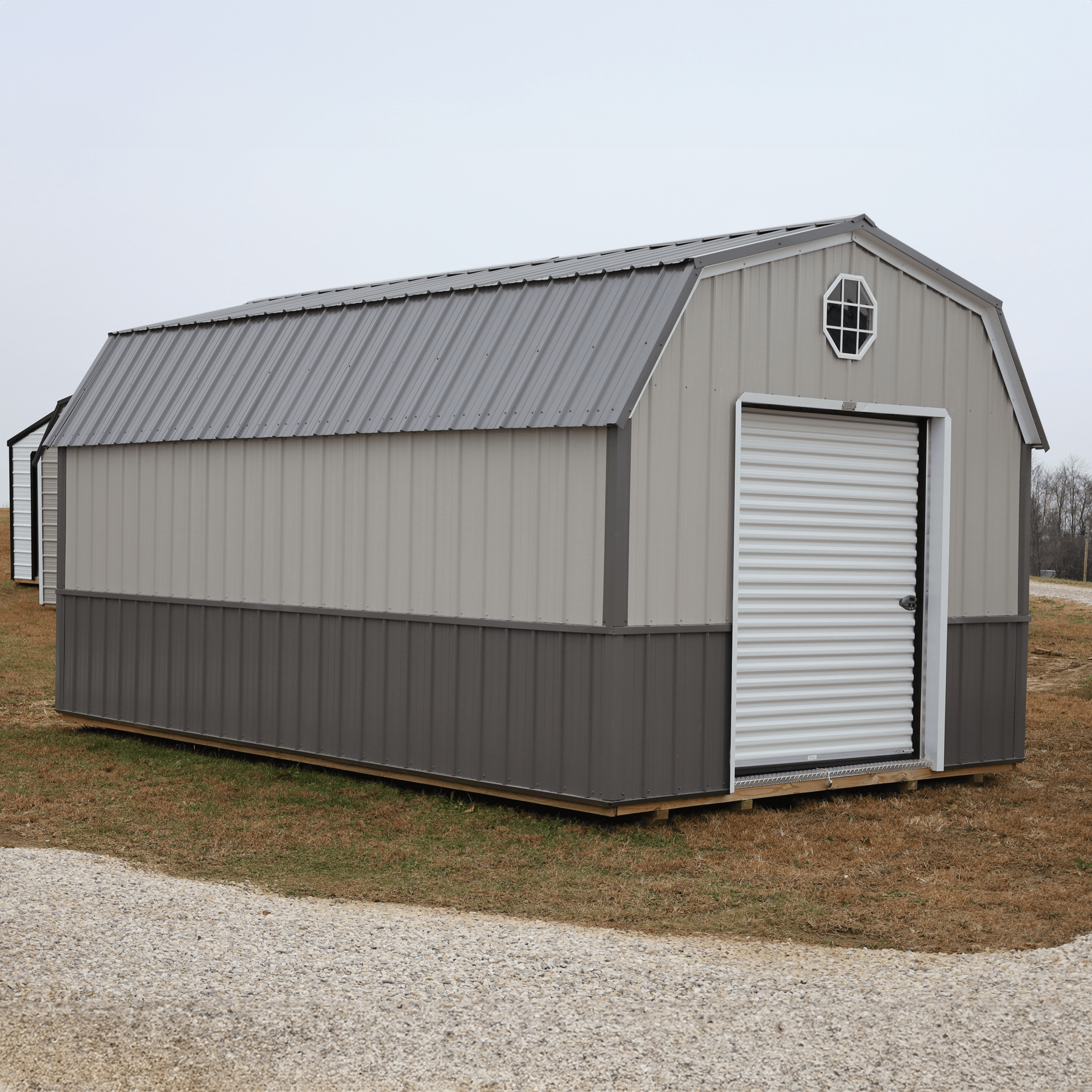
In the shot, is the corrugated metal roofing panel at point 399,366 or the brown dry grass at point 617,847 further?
the corrugated metal roofing panel at point 399,366

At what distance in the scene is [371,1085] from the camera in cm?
450

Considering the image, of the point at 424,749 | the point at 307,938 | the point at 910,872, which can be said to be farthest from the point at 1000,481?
the point at 307,938

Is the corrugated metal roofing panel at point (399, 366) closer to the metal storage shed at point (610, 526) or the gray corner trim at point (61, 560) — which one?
the metal storage shed at point (610, 526)

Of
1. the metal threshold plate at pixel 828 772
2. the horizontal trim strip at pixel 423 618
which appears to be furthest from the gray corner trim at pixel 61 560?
the metal threshold plate at pixel 828 772

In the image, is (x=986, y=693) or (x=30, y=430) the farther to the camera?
(x=30, y=430)

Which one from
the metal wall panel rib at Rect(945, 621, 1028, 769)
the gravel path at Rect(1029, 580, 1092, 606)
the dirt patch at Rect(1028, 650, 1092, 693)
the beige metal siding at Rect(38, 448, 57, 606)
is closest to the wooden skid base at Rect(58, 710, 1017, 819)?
the metal wall panel rib at Rect(945, 621, 1028, 769)

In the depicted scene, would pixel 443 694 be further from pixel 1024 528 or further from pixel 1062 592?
pixel 1062 592

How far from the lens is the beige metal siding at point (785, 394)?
8.65 m

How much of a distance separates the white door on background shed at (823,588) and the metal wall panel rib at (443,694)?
50 centimetres

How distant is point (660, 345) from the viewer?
27.8 ft

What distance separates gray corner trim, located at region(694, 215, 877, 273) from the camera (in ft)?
28.8

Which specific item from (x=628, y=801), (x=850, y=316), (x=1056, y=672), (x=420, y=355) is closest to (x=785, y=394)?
(x=850, y=316)

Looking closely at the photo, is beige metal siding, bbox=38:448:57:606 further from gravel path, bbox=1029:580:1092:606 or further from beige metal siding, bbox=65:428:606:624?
gravel path, bbox=1029:580:1092:606

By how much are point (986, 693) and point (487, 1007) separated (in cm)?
647
